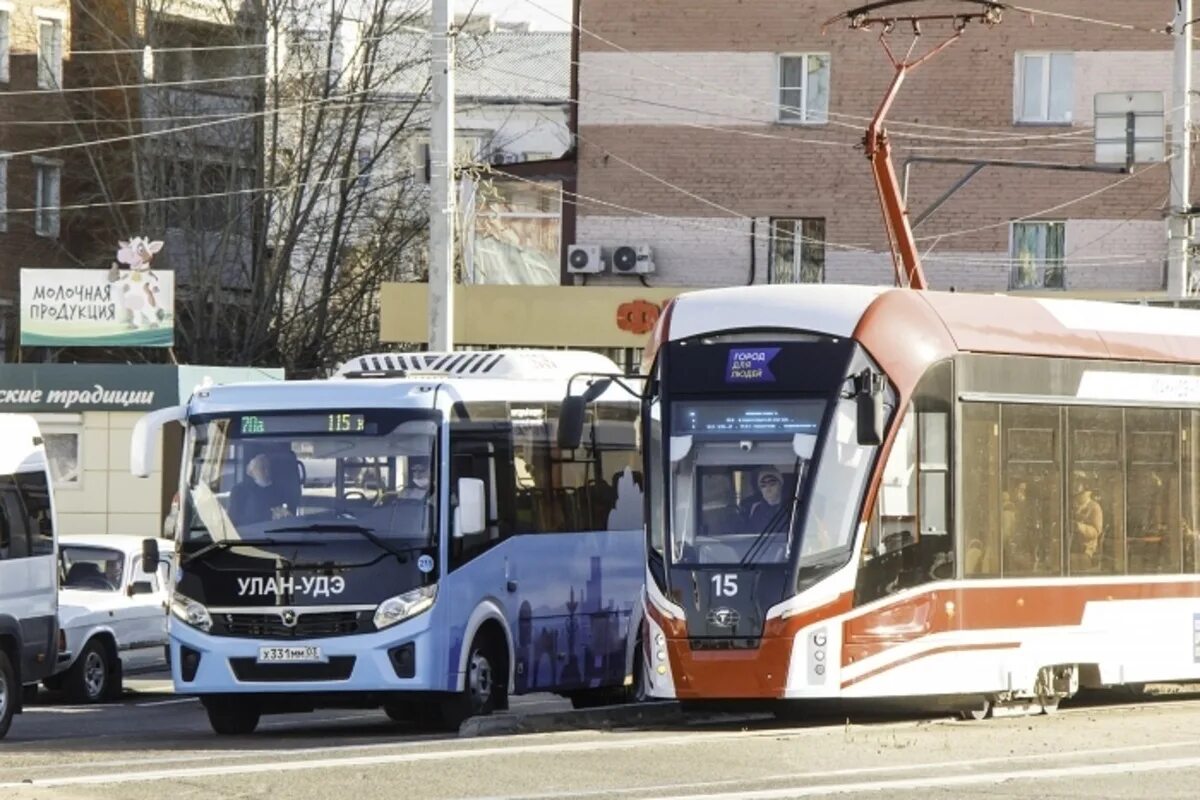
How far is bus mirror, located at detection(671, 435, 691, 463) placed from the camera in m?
17.8

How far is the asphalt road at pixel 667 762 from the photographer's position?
1314 cm

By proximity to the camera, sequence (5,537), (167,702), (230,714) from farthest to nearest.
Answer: (167,702)
(5,537)
(230,714)

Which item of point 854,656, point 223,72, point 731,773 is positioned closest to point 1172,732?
point 854,656

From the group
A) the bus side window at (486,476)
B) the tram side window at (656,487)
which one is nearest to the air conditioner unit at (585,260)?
the bus side window at (486,476)

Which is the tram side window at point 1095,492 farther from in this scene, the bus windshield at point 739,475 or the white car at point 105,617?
the white car at point 105,617

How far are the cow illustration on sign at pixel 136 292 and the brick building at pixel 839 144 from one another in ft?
33.4

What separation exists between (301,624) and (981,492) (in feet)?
15.9

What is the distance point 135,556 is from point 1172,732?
12.8m

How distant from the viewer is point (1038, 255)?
150 feet

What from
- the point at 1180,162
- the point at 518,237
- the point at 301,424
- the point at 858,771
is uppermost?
the point at 518,237

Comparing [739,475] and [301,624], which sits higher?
[739,475]

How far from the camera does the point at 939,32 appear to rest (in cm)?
4712

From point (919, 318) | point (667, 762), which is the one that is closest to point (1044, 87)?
point (919, 318)

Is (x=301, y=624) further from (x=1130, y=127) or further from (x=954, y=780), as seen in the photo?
(x=1130, y=127)
